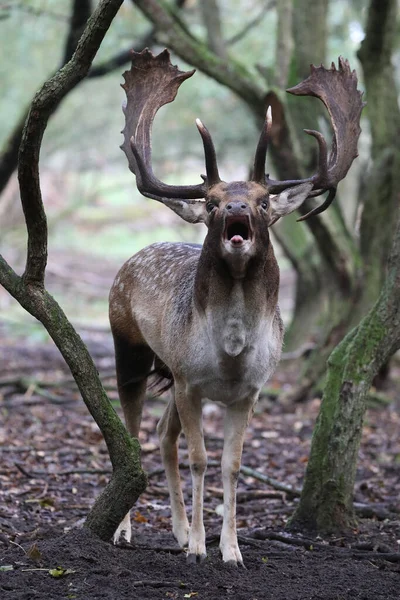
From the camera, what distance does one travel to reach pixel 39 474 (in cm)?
845

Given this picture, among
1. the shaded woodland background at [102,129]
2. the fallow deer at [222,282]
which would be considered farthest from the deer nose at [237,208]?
the shaded woodland background at [102,129]

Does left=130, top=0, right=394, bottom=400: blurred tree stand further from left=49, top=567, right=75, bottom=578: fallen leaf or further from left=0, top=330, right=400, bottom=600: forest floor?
left=49, top=567, right=75, bottom=578: fallen leaf

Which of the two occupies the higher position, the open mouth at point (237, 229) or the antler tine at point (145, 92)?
the antler tine at point (145, 92)

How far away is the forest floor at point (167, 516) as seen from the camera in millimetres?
5176

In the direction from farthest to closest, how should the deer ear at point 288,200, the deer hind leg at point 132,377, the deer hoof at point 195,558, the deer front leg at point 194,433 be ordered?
the deer hind leg at point 132,377 → the deer front leg at point 194,433 → the deer ear at point 288,200 → the deer hoof at point 195,558

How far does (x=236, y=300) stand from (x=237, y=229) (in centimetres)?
47

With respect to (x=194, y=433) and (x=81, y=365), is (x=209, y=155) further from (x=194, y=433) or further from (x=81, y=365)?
(x=194, y=433)

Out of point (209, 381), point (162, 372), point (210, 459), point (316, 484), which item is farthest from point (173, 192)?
point (210, 459)

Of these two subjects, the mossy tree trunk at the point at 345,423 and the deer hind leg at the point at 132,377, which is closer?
the mossy tree trunk at the point at 345,423

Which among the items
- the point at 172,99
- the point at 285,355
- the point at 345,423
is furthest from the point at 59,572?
the point at 285,355

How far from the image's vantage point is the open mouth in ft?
17.6

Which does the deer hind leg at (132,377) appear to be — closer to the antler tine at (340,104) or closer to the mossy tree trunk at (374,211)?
the antler tine at (340,104)

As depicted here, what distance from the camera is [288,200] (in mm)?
5969

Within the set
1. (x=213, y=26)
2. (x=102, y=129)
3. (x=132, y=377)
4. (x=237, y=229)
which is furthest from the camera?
(x=102, y=129)
